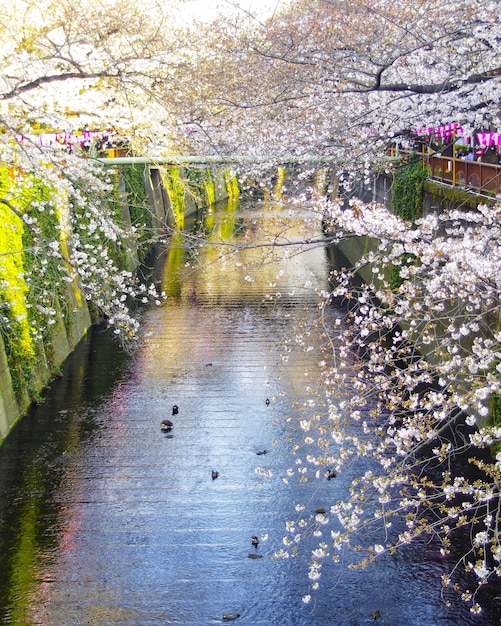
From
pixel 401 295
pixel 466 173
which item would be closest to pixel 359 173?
pixel 466 173

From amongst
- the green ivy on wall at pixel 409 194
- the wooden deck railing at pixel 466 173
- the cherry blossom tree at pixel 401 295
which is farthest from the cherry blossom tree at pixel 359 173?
the green ivy on wall at pixel 409 194

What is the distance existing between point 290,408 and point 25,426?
4.63 m

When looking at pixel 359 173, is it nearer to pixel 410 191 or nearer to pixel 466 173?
pixel 466 173

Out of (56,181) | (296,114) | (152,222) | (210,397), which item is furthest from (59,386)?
(152,222)

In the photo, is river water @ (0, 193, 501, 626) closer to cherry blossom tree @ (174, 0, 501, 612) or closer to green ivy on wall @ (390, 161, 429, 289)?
cherry blossom tree @ (174, 0, 501, 612)

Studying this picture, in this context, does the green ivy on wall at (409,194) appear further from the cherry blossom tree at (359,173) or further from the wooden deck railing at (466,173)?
the cherry blossom tree at (359,173)

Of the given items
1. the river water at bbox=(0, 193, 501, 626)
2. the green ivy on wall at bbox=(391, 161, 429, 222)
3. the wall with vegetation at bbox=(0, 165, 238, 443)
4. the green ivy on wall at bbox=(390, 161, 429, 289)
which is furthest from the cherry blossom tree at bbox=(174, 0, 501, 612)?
the wall with vegetation at bbox=(0, 165, 238, 443)

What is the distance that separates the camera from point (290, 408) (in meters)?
12.8

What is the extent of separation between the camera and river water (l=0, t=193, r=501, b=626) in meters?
7.67

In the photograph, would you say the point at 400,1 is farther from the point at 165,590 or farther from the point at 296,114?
the point at 165,590

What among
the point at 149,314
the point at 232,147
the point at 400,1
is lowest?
the point at 149,314

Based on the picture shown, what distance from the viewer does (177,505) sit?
9656 mm

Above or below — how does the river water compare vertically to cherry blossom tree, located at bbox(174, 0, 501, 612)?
below

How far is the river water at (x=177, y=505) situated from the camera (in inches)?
302
